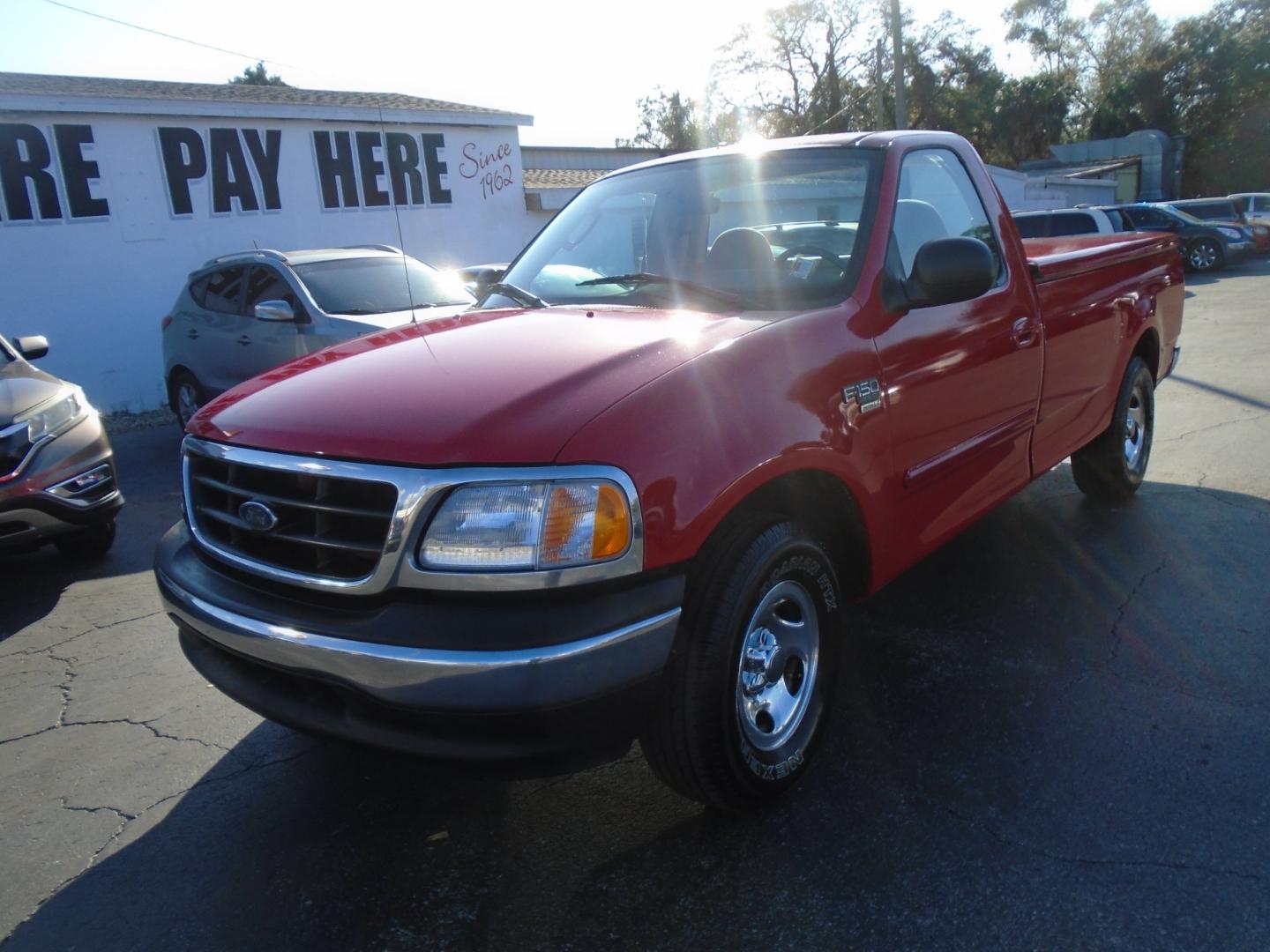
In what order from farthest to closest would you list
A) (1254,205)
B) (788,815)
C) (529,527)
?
(1254,205) < (788,815) < (529,527)

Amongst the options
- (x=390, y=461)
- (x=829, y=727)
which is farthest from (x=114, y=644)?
(x=829, y=727)

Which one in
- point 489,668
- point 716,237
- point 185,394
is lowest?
point 185,394

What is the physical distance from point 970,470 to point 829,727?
1.08 meters

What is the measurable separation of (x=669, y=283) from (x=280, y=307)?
4.79m

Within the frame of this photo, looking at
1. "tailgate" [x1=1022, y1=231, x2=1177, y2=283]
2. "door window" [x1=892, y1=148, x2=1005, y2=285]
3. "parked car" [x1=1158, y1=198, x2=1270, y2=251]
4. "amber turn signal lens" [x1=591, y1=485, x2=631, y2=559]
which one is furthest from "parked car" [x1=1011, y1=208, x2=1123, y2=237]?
"amber turn signal lens" [x1=591, y1=485, x2=631, y2=559]

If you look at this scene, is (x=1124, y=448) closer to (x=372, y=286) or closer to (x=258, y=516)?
(x=258, y=516)

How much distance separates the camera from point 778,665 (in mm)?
2885

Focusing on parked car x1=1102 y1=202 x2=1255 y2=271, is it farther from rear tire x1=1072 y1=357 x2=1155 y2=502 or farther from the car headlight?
the car headlight

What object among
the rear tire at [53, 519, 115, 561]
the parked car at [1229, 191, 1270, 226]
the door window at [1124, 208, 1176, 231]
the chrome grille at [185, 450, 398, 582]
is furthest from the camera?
the parked car at [1229, 191, 1270, 226]

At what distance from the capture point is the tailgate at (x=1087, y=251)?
4449 mm

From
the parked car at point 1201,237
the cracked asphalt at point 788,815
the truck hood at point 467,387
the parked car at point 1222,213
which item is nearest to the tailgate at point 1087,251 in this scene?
the cracked asphalt at point 788,815

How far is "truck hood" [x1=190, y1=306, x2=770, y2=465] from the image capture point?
2.38m

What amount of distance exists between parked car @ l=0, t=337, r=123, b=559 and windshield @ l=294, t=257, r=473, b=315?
270cm

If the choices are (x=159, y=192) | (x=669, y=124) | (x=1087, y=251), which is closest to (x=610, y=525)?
(x=1087, y=251)
